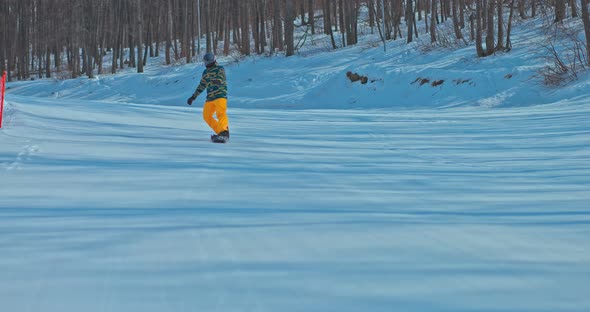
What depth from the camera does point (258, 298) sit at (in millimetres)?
3223

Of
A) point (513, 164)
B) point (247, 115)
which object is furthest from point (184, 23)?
point (513, 164)

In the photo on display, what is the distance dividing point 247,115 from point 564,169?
11.4 meters

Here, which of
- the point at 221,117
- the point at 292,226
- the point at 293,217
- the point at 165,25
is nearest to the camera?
the point at 292,226

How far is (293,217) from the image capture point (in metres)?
5.21

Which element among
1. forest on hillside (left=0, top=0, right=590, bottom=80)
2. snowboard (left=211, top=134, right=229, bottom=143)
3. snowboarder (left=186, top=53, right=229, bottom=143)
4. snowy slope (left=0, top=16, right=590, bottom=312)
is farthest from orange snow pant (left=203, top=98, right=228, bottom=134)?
forest on hillside (left=0, top=0, right=590, bottom=80)

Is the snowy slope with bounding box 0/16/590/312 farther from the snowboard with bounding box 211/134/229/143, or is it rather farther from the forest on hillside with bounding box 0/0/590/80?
the forest on hillside with bounding box 0/0/590/80

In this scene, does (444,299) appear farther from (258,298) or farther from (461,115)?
(461,115)

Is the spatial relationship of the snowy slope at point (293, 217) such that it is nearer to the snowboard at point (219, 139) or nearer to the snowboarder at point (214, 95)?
the snowboard at point (219, 139)

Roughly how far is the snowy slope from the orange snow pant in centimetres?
45

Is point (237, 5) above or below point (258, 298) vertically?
above

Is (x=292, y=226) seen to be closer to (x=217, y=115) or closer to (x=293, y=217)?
(x=293, y=217)

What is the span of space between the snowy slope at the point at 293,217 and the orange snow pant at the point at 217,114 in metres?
0.45

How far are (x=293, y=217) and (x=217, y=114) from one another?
6311 millimetres

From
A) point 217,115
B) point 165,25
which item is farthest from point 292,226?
point 165,25
